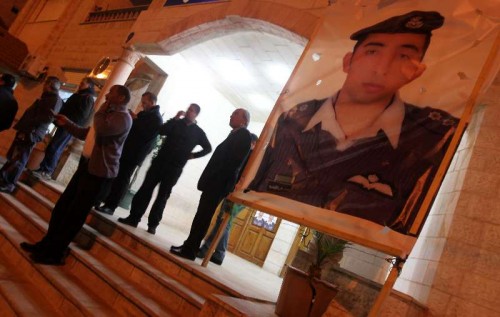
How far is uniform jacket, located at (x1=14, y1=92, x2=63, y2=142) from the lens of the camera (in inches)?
193

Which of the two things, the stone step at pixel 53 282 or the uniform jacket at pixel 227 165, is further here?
the uniform jacket at pixel 227 165

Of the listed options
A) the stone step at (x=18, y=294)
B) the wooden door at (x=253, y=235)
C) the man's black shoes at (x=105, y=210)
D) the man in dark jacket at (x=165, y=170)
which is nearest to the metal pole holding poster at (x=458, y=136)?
the stone step at (x=18, y=294)

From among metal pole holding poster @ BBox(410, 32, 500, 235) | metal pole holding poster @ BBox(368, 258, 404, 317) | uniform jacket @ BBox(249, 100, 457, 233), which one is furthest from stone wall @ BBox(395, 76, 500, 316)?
metal pole holding poster @ BBox(368, 258, 404, 317)

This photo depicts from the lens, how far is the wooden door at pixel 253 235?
8.12 meters

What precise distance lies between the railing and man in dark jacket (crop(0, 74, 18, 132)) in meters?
4.13

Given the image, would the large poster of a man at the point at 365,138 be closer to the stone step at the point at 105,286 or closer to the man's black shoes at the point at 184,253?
the man's black shoes at the point at 184,253

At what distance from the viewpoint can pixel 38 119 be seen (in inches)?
193

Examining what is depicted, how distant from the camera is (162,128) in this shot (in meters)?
4.54

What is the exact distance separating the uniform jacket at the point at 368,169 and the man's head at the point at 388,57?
0.28 meters

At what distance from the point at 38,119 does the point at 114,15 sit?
519cm

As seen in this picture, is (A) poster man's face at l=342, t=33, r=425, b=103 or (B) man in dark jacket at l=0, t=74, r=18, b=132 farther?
(B) man in dark jacket at l=0, t=74, r=18, b=132

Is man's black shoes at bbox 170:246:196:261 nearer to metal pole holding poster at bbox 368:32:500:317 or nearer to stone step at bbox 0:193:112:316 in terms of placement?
stone step at bbox 0:193:112:316

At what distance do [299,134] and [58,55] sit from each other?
30.7ft

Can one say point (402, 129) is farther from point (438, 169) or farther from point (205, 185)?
point (205, 185)
